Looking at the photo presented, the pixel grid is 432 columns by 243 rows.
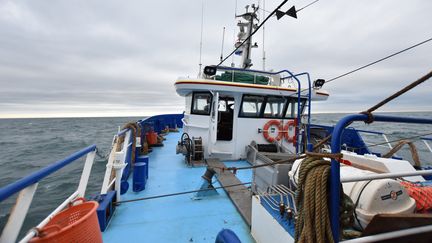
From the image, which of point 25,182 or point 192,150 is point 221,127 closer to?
point 192,150

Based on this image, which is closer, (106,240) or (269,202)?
(269,202)

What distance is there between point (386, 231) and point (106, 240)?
2.91m

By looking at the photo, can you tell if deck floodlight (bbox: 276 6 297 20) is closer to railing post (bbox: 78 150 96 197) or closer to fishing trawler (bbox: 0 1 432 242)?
fishing trawler (bbox: 0 1 432 242)

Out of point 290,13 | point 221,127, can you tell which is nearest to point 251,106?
point 221,127

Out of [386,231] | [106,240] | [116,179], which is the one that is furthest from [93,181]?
[386,231]

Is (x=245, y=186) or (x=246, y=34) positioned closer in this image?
(x=245, y=186)

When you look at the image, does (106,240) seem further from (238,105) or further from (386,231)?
(238,105)

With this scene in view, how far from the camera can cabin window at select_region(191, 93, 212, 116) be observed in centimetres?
669

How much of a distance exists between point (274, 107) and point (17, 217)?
6.42m

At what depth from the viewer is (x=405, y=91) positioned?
4.30ft

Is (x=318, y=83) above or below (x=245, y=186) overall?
above

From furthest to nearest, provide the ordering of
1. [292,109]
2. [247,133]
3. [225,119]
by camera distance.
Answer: [225,119], [292,109], [247,133]

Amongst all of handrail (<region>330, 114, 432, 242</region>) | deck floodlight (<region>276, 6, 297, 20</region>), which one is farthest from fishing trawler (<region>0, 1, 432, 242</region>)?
deck floodlight (<region>276, 6, 297, 20</region>)

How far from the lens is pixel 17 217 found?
1.51m
